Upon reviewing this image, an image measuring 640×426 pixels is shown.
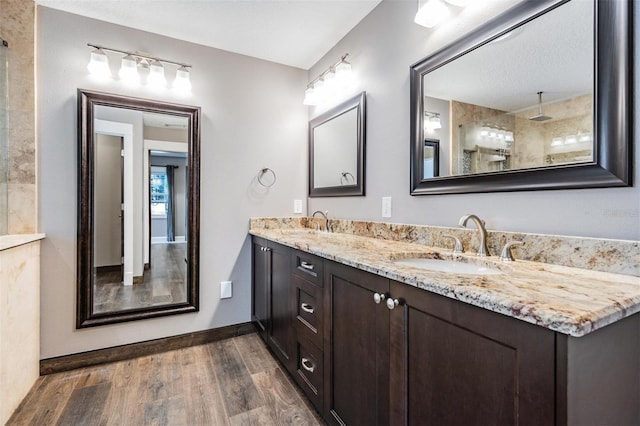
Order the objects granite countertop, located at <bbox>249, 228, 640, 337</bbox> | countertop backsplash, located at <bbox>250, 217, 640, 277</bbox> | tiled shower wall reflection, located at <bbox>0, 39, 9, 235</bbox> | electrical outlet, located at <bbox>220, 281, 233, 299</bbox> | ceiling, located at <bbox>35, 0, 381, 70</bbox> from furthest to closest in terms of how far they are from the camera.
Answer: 1. electrical outlet, located at <bbox>220, 281, 233, 299</bbox>
2. ceiling, located at <bbox>35, 0, 381, 70</bbox>
3. tiled shower wall reflection, located at <bbox>0, 39, 9, 235</bbox>
4. countertop backsplash, located at <bbox>250, 217, 640, 277</bbox>
5. granite countertop, located at <bbox>249, 228, 640, 337</bbox>

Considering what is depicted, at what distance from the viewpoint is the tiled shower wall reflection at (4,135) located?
1.81 m

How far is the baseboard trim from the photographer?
1986 mm

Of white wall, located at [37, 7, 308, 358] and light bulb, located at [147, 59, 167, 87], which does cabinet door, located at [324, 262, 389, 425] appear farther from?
light bulb, located at [147, 59, 167, 87]

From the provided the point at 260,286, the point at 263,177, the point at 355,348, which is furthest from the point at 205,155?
the point at 355,348

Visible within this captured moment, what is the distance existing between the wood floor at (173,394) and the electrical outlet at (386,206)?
1.17 meters

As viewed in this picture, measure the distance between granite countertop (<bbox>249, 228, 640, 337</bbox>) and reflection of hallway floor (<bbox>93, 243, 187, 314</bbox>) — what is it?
1.67 m

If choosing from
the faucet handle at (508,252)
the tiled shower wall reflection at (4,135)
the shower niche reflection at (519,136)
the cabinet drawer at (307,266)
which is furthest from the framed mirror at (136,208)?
the faucet handle at (508,252)

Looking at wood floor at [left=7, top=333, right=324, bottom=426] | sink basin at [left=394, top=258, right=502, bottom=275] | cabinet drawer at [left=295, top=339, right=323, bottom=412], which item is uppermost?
sink basin at [left=394, top=258, right=502, bottom=275]

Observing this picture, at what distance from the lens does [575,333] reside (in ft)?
1.83

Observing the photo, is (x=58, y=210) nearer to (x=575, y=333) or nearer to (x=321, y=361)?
(x=321, y=361)

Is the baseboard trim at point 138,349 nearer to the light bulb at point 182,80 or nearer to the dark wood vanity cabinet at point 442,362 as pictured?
the dark wood vanity cabinet at point 442,362

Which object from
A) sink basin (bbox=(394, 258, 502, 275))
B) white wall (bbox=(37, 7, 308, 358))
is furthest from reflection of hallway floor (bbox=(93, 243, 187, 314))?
sink basin (bbox=(394, 258, 502, 275))

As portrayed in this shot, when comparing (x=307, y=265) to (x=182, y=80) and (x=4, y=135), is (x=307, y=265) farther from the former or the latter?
(x=4, y=135)

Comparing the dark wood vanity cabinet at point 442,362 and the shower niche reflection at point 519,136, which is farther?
the shower niche reflection at point 519,136
